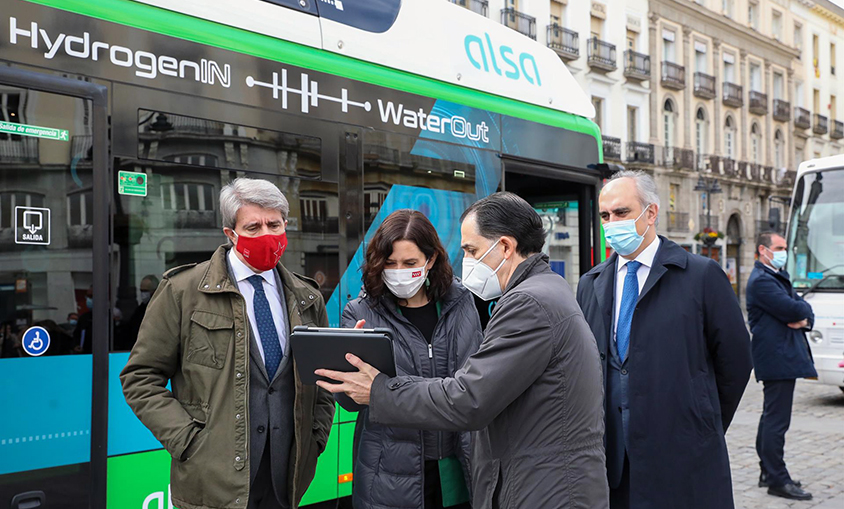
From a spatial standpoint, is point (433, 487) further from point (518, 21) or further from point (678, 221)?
point (678, 221)

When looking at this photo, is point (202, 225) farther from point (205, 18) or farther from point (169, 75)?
point (205, 18)

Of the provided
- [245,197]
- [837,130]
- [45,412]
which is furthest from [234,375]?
[837,130]

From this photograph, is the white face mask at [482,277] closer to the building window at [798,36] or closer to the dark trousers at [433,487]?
the dark trousers at [433,487]

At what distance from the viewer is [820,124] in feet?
171

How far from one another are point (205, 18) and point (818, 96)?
57045 millimetres

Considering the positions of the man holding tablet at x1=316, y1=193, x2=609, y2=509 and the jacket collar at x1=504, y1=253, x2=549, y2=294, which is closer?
the man holding tablet at x1=316, y1=193, x2=609, y2=509

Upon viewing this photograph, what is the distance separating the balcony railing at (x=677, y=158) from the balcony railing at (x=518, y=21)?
32.7 ft

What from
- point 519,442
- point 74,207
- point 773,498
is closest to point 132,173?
point 74,207

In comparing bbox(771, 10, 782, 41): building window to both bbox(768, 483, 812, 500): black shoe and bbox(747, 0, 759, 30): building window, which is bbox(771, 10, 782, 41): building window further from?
bbox(768, 483, 812, 500): black shoe

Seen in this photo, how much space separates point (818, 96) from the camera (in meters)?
53.6

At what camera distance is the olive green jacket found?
9.00 feet

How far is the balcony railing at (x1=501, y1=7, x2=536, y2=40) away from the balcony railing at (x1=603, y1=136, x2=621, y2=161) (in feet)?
18.6

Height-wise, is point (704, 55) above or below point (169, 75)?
above

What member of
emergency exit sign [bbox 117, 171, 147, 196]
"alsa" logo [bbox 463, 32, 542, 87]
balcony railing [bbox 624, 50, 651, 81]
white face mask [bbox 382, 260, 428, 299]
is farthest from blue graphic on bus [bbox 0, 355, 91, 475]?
balcony railing [bbox 624, 50, 651, 81]
